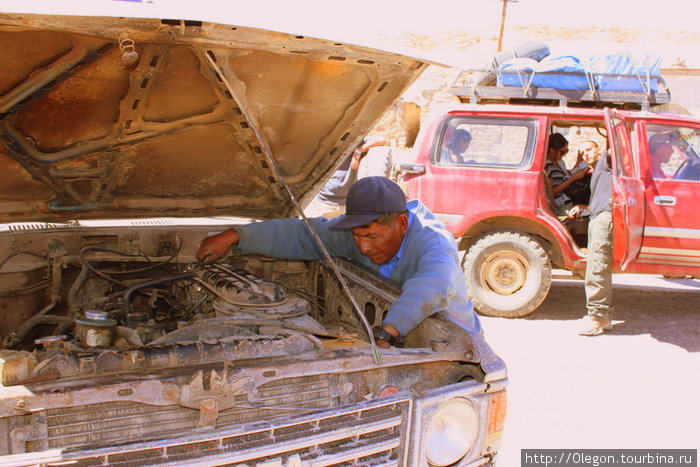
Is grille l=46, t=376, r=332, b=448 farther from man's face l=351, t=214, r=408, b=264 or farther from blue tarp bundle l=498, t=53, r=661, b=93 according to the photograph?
blue tarp bundle l=498, t=53, r=661, b=93

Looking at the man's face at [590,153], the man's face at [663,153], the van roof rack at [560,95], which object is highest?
the van roof rack at [560,95]

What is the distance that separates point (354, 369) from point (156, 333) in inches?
33.8

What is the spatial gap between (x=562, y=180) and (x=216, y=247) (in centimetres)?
482

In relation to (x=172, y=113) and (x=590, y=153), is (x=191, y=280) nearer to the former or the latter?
(x=172, y=113)

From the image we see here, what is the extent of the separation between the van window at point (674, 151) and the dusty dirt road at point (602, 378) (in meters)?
1.57

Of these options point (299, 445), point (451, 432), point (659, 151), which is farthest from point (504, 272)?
point (299, 445)

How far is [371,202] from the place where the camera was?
2.45 m

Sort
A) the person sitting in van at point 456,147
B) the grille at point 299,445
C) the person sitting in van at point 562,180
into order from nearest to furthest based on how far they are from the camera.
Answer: the grille at point 299,445, the person sitting in van at point 456,147, the person sitting in van at point 562,180

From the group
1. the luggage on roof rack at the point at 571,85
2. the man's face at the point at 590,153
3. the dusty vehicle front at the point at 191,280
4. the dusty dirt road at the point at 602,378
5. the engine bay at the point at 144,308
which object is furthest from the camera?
the man's face at the point at 590,153

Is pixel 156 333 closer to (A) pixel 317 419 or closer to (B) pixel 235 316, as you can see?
(B) pixel 235 316

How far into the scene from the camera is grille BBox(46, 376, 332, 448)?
59.1 inches

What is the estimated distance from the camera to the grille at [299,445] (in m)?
1.43

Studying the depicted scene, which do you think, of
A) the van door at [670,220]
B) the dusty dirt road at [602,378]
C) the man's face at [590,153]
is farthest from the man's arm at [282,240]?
the man's face at [590,153]

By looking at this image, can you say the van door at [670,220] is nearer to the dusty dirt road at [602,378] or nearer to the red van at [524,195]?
the red van at [524,195]
